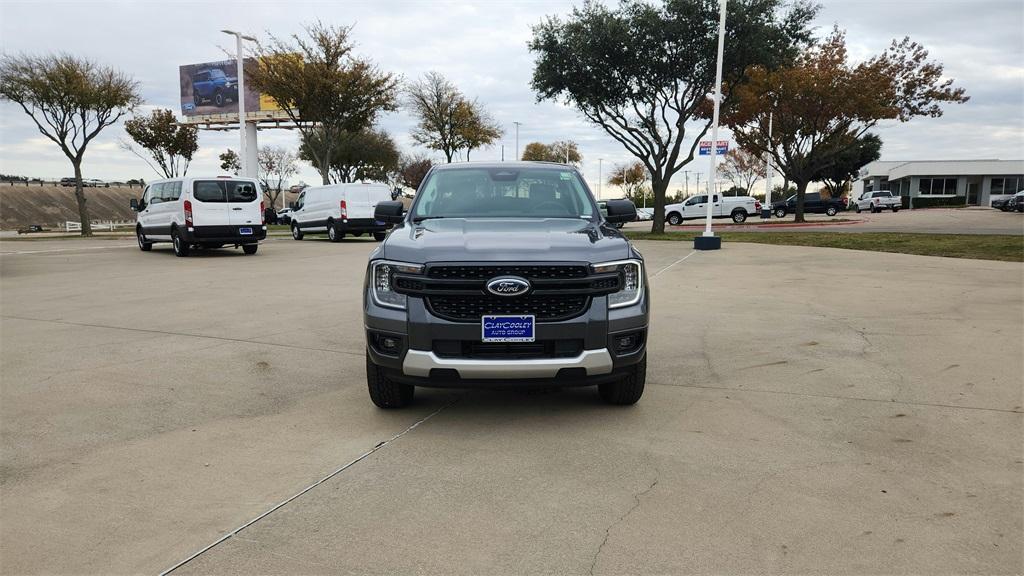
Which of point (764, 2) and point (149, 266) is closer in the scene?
point (149, 266)

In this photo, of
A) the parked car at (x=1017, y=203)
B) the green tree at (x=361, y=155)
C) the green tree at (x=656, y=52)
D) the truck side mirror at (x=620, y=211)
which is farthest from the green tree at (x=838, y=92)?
the green tree at (x=361, y=155)

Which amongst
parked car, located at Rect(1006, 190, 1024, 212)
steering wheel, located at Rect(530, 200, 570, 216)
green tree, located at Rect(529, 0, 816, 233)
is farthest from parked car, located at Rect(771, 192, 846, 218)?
steering wheel, located at Rect(530, 200, 570, 216)

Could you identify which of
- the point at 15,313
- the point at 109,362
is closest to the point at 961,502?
the point at 109,362

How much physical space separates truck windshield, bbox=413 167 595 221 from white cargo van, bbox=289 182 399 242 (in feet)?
57.6

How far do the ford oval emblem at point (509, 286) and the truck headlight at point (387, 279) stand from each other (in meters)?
0.44

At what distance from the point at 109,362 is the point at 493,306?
393 cm

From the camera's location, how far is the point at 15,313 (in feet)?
27.3

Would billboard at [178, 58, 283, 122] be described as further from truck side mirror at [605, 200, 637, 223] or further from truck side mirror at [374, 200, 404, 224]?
truck side mirror at [605, 200, 637, 223]

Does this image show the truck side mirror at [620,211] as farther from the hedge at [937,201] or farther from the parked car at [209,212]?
the hedge at [937,201]

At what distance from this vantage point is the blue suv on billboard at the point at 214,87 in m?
58.5

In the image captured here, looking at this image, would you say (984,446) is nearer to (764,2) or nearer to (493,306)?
(493,306)

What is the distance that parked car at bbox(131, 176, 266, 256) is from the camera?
16.3m

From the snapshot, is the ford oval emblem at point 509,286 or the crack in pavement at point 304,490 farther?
the ford oval emblem at point 509,286

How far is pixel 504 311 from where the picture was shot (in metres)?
3.84
